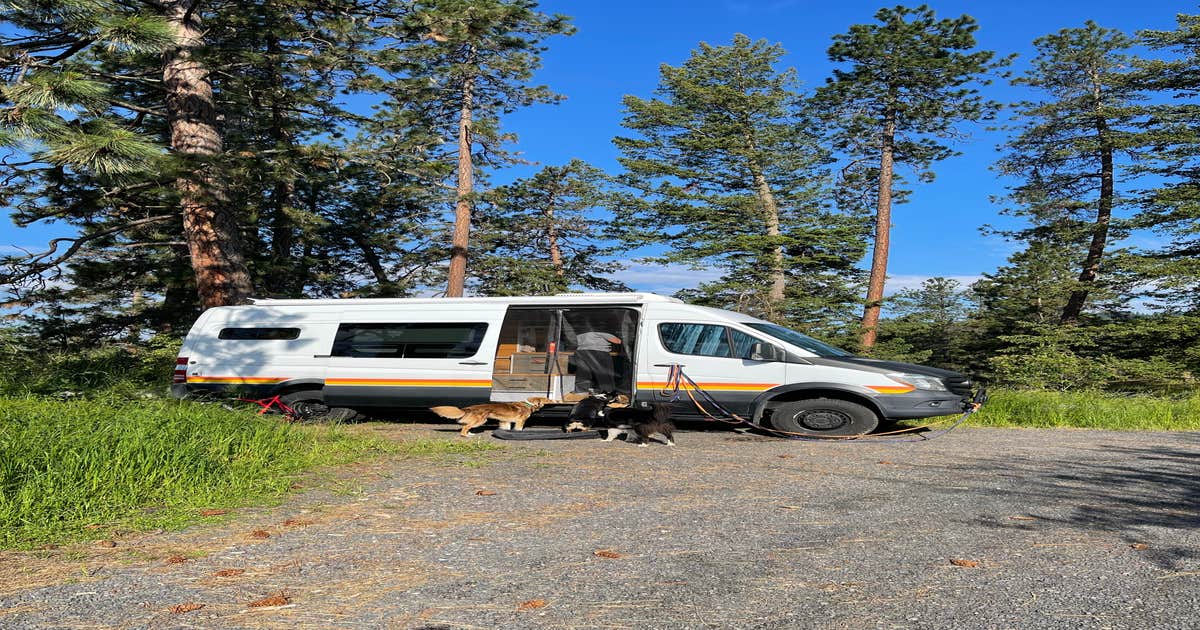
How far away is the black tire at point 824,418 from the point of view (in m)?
9.20

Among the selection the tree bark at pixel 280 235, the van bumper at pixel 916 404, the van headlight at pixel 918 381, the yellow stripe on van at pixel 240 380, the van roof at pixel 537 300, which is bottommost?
the yellow stripe on van at pixel 240 380

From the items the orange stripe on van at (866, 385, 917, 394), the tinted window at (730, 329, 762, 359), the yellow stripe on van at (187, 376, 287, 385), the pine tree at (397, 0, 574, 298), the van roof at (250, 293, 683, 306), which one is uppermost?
the pine tree at (397, 0, 574, 298)

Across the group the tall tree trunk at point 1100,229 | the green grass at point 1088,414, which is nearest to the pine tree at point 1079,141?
the tall tree trunk at point 1100,229

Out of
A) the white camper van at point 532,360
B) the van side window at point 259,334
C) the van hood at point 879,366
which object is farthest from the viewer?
the van side window at point 259,334

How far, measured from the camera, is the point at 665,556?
4.06m

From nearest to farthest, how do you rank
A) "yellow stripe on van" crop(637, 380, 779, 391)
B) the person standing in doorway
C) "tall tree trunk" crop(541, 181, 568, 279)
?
"yellow stripe on van" crop(637, 380, 779, 391)
the person standing in doorway
"tall tree trunk" crop(541, 181, 568, 279)

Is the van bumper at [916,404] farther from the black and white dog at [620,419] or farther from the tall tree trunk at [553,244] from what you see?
the tall tree trunk at [553,244]

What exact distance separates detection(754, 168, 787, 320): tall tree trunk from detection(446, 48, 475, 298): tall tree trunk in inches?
422

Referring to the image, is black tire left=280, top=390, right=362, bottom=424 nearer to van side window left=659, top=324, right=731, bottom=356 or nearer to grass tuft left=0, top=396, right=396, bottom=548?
grass tuft left=0, top=396, right=396, bottom=548

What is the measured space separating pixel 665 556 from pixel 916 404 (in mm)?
5988

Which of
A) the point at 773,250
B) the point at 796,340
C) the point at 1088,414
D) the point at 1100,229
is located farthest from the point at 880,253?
the point at 796,340

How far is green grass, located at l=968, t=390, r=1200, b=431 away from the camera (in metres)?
10.9

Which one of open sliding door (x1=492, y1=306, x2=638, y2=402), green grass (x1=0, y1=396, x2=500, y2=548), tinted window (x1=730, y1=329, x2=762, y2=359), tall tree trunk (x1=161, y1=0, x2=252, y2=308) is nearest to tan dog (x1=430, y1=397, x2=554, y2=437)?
open sliding door (x1=492, y1=306, x2=638, y2=402)

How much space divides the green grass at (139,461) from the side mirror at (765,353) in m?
3.61
